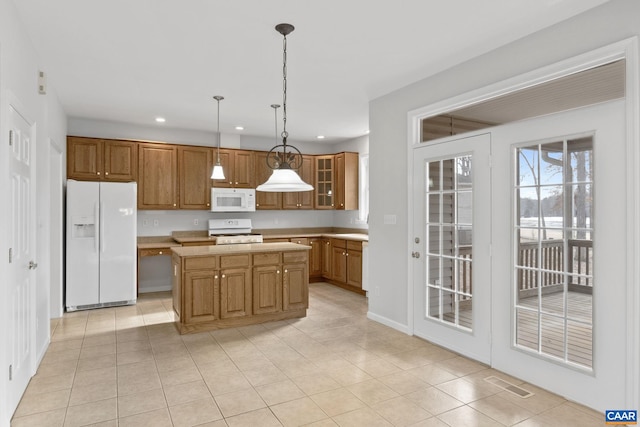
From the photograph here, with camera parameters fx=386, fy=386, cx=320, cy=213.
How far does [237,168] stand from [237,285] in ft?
9.00

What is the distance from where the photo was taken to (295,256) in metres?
4.61

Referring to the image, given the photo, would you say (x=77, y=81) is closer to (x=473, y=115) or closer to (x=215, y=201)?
(x=215, y=201)

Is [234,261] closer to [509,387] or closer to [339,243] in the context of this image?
[339,243]

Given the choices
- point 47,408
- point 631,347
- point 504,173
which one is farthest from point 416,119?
point 47,408

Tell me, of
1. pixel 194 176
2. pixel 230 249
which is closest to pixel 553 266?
pixel 230 249

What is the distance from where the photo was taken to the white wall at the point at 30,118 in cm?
221

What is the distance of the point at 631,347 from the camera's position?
2.28 m

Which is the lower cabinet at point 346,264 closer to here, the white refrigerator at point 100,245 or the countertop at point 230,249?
the countertop at point 230,249

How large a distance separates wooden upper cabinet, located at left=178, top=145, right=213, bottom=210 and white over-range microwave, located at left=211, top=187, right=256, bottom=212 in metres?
0.11

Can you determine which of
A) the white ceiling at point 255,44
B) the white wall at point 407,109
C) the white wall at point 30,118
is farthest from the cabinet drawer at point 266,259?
the white wall at point 30,118

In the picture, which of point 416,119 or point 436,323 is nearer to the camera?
point 436,323

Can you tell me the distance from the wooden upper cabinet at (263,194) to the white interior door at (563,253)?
4.29 m

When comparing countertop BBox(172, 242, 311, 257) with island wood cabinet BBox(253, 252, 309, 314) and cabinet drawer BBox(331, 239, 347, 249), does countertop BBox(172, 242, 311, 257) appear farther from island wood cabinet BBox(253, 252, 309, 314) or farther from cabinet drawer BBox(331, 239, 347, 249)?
cabinet drawer BBox(331, 239, 347, 249)

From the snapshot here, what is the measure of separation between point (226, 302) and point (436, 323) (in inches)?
86.6
